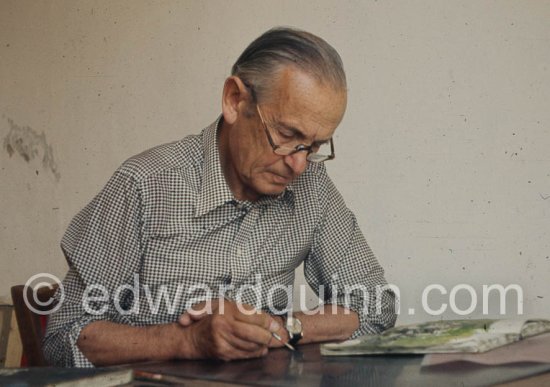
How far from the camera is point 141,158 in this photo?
→ 6.42ft

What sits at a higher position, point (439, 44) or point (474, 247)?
point (439, 44)

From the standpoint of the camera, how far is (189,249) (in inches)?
75.4

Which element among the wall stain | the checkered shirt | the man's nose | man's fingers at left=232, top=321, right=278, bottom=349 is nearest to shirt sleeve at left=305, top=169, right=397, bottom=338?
the checkered shirt

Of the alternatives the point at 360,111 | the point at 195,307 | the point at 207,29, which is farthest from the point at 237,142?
the point at 207,29

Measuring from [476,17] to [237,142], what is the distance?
107cm

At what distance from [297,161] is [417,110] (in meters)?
0.98

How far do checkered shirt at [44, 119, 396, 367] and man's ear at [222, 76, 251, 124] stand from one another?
0.10 metres

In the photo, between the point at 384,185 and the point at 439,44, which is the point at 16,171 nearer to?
the point at 384,185

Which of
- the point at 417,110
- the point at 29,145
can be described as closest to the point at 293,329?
the point at 417,110

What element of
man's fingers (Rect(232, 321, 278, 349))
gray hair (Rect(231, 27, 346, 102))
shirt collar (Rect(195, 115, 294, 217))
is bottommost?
man's fingers (Rect(232, 321, 278, 349))

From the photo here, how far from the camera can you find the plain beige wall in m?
2.57

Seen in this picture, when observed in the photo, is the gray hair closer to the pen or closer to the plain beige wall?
the pen

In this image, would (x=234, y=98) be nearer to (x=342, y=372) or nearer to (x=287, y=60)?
(x=287, y=60)

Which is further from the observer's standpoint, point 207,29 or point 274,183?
point 207,29
